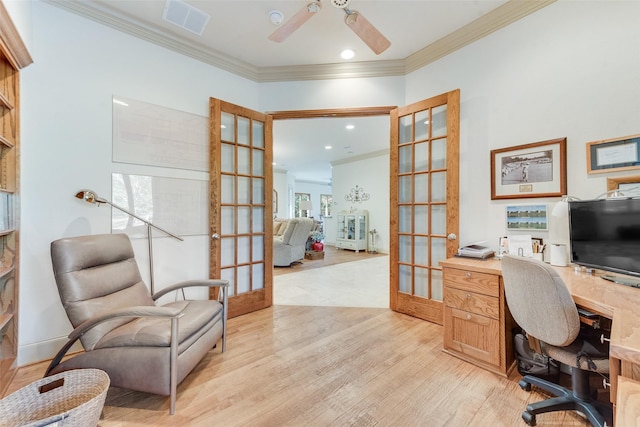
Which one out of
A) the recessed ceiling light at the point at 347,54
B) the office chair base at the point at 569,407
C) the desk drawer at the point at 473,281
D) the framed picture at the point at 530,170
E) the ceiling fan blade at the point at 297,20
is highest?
the recessed ceiling light at the point at 347,54

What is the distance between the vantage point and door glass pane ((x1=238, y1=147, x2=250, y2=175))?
9.80 feet

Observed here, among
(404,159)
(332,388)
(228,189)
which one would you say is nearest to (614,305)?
(332,388)

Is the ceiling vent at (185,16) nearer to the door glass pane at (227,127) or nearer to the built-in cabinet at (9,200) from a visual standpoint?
the door glass pane at (227,127)

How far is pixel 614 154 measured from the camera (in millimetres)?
1689

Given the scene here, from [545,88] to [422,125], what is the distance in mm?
998

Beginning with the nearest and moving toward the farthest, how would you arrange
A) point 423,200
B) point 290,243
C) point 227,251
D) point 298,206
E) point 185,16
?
point 185,16, point 423,200, point 227,251, point 290,243, point 298,206

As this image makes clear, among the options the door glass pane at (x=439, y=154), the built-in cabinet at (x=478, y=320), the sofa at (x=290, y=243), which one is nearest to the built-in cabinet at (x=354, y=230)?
the sofa at (x=290, y=243)

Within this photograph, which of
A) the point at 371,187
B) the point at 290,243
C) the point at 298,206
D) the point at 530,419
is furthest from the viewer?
the point at 298,206

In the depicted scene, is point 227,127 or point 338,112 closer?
point 227,127

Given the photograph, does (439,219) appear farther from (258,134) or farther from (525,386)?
(258,134)

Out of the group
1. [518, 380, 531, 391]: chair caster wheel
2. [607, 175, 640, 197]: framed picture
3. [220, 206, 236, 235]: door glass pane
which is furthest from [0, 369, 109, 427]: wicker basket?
[607, 175, 640, 197]: framed picture

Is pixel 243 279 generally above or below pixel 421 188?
below

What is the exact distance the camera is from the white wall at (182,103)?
1.78 m

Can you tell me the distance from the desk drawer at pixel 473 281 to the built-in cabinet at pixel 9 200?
304cm
